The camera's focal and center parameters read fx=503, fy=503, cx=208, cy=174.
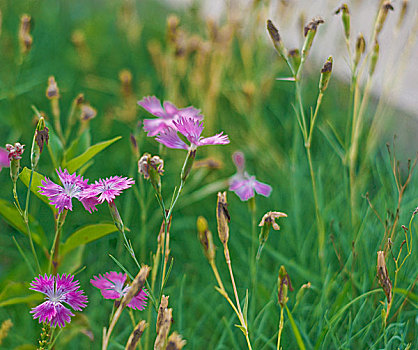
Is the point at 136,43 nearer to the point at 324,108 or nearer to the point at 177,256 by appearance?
the point at 324,108

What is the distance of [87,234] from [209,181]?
598 mm

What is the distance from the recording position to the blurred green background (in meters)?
0.86

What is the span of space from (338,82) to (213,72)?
1.74ft

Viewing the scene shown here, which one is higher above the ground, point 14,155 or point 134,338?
point 14,155

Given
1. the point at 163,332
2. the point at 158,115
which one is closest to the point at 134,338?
the point at 163,332

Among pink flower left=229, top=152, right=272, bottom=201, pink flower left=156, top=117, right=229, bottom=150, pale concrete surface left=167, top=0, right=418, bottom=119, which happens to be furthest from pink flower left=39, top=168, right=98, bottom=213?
A: pale concrete surface left=167, top=0, right=418, bottom=119

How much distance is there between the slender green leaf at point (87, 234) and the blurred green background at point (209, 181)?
46 millimetres

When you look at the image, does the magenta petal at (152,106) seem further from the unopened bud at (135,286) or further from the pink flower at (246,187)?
Result: the unopened bud at (135,286)

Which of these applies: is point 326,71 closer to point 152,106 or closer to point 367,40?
point 152,106

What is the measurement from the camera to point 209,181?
131cm

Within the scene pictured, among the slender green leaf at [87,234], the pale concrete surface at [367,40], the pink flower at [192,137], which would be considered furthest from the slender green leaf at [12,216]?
the pale concrete surface at [367,40]

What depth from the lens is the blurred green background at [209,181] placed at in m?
0.86

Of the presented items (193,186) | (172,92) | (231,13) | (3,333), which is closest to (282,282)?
(3,333)

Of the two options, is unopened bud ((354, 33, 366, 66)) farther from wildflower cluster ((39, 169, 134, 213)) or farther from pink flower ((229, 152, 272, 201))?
wildflower cluster ((39, 169, 134, 213))
